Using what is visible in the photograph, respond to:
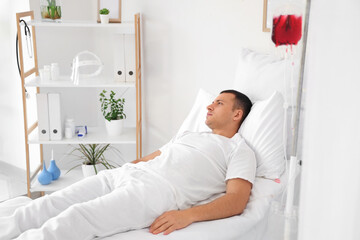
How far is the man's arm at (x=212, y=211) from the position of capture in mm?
1506

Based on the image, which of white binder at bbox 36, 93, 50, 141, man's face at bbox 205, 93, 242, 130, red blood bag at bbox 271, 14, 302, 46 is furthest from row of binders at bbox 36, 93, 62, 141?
red blood bag at bbox 271, 14, 302, 46

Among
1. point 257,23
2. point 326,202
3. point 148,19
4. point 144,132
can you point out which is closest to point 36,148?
point 144,132

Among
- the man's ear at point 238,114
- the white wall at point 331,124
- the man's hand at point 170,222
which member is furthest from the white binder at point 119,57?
the white wall at point 331,124

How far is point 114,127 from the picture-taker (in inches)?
107

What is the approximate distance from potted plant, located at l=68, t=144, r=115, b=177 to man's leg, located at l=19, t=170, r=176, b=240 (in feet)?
3.71

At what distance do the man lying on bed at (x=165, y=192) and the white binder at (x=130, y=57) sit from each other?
2.48 feet

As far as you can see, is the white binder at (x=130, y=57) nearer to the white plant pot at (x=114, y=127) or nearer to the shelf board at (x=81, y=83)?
the shelf board at (x=81, y=83)

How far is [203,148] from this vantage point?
1.84 m

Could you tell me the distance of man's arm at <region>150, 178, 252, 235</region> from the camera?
1.51 metres

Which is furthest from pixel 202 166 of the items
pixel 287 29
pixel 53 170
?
pixel 53 170

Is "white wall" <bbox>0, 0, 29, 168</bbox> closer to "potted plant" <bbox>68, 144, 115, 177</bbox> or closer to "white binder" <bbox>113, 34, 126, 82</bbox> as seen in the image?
"potted plant" <bbox>68, 144, 115, 177</bbox>

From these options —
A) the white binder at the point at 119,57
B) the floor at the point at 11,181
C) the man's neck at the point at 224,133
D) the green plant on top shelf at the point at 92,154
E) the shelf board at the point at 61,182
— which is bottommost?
the floor at the point at 11,181

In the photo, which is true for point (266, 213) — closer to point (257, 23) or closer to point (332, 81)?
point (332, 81)

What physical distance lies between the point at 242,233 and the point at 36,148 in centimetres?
204
